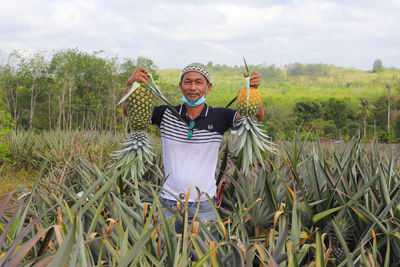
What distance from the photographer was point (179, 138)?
2.40 m

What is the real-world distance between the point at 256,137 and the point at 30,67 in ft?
81.6

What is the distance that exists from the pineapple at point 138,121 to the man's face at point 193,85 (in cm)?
35

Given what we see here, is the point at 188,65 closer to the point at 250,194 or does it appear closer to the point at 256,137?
the point at 256,137

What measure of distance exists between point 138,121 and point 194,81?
20.8 inches

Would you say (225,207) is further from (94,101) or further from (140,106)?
(94,101)

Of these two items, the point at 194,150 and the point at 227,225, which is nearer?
the point at 227,225

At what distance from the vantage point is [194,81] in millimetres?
2354

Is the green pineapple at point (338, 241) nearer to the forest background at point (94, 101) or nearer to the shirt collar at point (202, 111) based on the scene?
the shirt collar at point (202, 111)

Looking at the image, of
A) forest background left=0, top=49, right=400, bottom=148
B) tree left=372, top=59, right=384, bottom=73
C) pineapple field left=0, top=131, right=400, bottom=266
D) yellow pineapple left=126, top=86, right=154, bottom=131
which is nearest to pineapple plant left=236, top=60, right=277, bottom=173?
pineapple field left=0, top=131, right=400, bottom=266

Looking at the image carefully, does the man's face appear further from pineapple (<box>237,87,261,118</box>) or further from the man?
pineapple (<box>237,87,261,118</box>)

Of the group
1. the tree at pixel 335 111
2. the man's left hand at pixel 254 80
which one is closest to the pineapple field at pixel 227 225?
the man's left hand at pixel 254 80

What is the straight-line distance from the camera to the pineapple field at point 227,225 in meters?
1.27

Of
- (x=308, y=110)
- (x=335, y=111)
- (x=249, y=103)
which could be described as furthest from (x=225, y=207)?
(x=335, y=111)

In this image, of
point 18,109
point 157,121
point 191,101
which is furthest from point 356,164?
point 18,109
